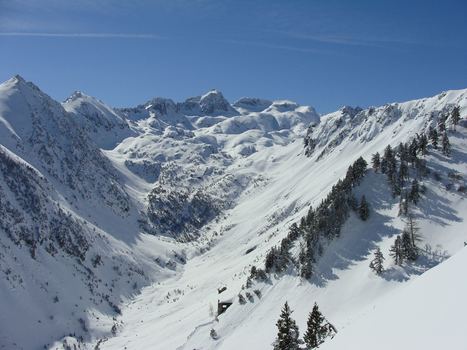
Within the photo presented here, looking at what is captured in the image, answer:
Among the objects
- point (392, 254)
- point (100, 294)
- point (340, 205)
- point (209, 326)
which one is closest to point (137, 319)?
point (100, 294)

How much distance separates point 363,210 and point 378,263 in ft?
54.8

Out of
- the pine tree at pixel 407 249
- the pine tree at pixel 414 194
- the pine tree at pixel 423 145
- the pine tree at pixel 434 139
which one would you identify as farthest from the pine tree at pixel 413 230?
the pine tree at pixel 434 139

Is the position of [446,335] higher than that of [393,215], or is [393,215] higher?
[446,335]

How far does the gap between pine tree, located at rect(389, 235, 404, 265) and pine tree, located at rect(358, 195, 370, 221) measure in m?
13.2

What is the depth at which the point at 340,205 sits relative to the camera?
108 meters

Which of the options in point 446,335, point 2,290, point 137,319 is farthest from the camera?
point 137,319

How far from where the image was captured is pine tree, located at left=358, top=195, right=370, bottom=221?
347 feet

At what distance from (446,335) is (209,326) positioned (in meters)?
86.0

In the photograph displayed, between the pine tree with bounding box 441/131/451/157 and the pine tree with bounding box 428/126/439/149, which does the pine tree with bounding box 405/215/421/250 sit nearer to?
the pine tree with bounding box 441/131/451/157

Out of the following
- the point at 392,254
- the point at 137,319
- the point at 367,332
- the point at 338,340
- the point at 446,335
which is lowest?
the point at 137,319

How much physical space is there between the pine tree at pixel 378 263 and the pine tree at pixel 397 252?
2166mm

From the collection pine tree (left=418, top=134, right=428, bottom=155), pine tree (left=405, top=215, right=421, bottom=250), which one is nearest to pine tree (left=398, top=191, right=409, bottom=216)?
pine tree (left=405, top=215, right=421, bottom=250)

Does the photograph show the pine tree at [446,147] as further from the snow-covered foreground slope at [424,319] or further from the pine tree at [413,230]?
the snow-covered foreground slope at [424,319]

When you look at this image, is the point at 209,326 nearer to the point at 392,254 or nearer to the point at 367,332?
the point at 392,254
